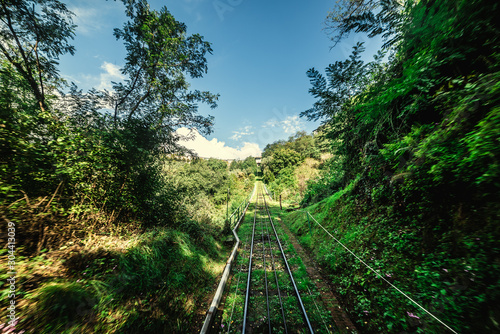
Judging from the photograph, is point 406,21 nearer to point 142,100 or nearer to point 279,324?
point 279,324

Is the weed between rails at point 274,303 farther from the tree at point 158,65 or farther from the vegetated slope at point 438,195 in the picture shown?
the tree at point 158,65

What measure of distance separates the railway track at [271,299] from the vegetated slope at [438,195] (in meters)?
0.97

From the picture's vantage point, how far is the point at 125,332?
2682 millimetres

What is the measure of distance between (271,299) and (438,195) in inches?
198

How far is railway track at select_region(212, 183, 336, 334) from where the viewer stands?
3.64 m

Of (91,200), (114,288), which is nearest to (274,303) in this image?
(114,288)

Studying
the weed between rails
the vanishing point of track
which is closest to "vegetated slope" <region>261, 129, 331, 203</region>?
the vanishing point of track

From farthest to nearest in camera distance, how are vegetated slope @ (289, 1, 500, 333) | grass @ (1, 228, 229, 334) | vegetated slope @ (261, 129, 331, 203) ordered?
vegetated slope @ (261, 129, 331, 203)
vegetated slope @ (289, 1, 500, 333)
grass @ (1, 228, 229, 334)

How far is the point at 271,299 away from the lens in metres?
4.48

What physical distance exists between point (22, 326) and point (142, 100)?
6943mm

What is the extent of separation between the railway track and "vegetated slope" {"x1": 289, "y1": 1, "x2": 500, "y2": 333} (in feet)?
3.17

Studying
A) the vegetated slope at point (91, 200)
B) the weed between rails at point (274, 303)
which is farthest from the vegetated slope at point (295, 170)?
the vegetated slope at point (91, 200)

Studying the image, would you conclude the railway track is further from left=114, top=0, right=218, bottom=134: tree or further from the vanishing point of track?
left=114, top=0, right=218, bottom=134: tree

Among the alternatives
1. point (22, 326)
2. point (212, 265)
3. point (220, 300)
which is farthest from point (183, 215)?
point (22, 326)
